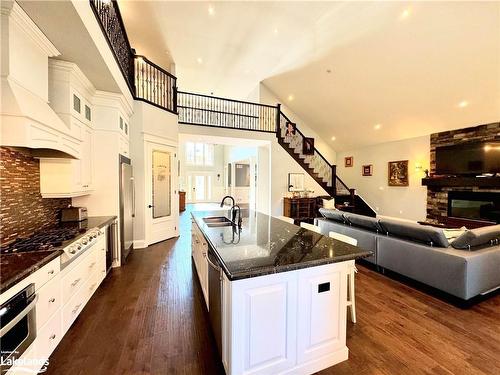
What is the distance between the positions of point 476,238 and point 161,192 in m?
5.60

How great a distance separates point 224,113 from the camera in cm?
743

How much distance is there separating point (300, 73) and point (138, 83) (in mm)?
4792

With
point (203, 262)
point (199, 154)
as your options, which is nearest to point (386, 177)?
point (203, 262)

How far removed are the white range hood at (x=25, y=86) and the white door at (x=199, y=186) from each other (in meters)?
11.2

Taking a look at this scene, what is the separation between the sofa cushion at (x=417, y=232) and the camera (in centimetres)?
284

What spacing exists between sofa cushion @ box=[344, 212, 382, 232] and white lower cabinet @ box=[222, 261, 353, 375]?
2199 mm

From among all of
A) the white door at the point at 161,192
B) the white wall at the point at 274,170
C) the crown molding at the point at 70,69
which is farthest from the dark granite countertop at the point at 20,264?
the white wall at the point at 274,170

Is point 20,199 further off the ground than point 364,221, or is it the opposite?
point 20,199

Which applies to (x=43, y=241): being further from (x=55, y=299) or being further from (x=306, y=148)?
(x=306, y=148)

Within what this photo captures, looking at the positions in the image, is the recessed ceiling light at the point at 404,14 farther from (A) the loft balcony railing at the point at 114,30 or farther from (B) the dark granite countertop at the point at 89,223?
(B) the dark granite countertop at the point at 89,223

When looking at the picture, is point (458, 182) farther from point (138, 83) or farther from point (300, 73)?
point (138, 83)

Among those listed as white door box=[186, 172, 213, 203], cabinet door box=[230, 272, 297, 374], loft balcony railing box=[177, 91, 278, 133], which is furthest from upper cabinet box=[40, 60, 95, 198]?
white door box=[186, 172, 213, 203]

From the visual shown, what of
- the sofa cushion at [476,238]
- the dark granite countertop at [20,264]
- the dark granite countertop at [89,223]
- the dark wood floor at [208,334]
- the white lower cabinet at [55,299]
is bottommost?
the dark wood floor at [208,334]

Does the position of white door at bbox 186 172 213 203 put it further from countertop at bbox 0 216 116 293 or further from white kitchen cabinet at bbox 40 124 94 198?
countertop at bbox 0 216 116 293
